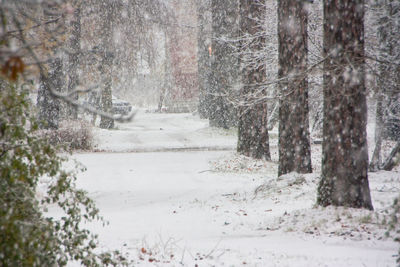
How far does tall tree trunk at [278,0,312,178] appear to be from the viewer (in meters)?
9.44

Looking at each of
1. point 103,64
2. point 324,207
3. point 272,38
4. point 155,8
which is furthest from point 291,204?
point 103,64

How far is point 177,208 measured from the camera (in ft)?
27.9

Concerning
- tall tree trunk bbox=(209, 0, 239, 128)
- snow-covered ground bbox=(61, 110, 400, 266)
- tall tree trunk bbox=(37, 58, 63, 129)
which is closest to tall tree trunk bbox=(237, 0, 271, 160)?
snow-covered ground bbox=(61, 110, 400, 266)

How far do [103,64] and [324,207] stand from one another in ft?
54.3

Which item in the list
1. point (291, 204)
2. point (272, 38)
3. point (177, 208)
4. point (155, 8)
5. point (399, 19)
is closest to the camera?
point (291, 204)

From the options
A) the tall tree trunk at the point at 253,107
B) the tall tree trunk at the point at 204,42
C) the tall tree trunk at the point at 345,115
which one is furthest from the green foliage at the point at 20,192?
the tall tree trunk at the point at 204,42

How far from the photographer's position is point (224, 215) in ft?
25.0

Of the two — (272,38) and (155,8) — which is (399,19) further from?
(155,8)

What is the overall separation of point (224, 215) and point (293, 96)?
3.47 meters

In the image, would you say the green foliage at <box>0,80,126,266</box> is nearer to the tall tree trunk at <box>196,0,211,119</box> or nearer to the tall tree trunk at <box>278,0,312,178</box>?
the tall tree trunk at <box>278,0,312,178</box>

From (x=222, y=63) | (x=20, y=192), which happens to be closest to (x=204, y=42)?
(x=222, y=63)

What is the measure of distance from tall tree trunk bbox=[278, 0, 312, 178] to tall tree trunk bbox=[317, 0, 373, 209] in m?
3.04

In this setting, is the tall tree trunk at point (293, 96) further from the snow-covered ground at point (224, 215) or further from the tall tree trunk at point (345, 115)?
the tall tree trunk at point (345, 115)

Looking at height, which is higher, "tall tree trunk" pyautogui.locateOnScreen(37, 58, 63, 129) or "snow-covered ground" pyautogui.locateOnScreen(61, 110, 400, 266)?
"tall tree trunk" pyautogui.locateOnScreen(37, 58, 63, 129)
